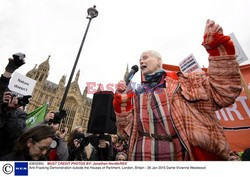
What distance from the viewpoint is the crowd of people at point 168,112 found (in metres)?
1.61

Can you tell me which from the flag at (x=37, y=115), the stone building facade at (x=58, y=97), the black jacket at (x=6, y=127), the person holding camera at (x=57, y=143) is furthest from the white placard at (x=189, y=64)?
the stone building facade at (x=58, y=97)

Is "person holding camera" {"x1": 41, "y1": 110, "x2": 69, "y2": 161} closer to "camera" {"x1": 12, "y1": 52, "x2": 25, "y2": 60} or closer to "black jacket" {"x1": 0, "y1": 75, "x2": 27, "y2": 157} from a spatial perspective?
"black jacket" {"x1": 0, "y1": 75, "x2": 27, "y2": 157}

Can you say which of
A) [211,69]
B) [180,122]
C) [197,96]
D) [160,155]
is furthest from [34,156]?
[211,69]

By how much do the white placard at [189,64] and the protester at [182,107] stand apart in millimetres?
1986

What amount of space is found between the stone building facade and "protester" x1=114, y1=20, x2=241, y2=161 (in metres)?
51.4

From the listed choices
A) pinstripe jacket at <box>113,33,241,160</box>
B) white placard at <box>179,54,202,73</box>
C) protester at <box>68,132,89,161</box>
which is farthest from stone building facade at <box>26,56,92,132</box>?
pinstripe jacket at <box>113,33,241,160</box>

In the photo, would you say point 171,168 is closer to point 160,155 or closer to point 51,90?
point 160,155

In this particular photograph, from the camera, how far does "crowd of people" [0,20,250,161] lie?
5.30ft

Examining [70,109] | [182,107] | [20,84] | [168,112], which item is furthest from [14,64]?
[70,109]

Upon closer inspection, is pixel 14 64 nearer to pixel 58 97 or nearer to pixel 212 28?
pixel 212 28

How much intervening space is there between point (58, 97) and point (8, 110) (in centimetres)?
5418

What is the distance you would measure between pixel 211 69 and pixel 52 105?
2174 inches

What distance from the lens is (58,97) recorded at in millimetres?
52562

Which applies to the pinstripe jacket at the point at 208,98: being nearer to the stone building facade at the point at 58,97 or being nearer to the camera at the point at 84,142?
the camera at the point at 84,142
